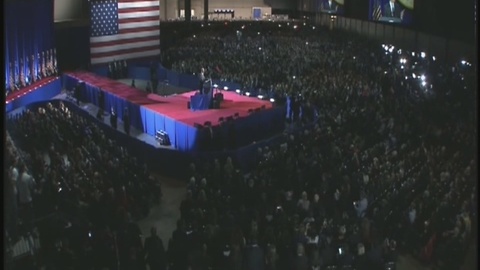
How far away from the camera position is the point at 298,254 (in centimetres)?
1127

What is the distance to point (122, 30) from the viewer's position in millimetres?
35500

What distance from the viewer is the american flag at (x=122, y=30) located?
34.1m

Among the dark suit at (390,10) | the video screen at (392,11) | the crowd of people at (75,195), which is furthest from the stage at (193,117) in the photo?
the dark suit at (390,10)

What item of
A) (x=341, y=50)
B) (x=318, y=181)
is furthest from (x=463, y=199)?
(x=341, y=50)

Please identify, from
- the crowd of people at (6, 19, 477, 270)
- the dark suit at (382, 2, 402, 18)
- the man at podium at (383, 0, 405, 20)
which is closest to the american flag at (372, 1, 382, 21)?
the dark suit at (382, 2, 402, 18)

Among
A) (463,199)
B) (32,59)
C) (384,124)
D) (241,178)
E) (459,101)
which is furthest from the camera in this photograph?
(32,59)

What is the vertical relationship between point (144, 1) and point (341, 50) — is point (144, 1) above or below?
above

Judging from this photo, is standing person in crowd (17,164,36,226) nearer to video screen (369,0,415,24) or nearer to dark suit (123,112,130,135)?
dark suit (123,112,130,135)

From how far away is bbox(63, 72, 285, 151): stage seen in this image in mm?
19812

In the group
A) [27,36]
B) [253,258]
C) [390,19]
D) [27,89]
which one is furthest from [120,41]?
[253,258]

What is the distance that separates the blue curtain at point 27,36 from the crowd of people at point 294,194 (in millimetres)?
4742

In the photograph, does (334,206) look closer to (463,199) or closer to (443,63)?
(463,199)

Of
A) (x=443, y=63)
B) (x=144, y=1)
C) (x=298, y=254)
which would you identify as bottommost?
(x=298, y=254)

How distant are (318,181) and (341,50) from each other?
2488 cm
